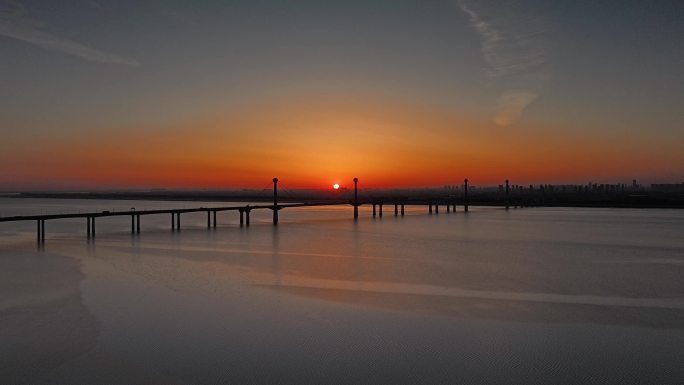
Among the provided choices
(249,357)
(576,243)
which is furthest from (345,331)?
(576,243)

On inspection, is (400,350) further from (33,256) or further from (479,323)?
(33,256)

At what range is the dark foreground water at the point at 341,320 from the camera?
793 cm

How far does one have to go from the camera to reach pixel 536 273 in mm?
17922

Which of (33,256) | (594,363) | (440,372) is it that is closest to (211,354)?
(440,372)

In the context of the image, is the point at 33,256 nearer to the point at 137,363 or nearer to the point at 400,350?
the point at 137,363

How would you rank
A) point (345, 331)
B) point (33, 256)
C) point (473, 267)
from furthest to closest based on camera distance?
point (33, 256) < point (473, 267) < point (345, 331)

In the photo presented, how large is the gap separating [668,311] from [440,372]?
722 centimetres

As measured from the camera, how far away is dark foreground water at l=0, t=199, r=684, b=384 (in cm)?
A: 793

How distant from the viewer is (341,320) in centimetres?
1109

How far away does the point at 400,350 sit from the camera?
886cm

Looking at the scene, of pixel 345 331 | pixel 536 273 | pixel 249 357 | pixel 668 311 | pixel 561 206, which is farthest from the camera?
pixel 561 206

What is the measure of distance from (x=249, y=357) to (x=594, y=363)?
564cm

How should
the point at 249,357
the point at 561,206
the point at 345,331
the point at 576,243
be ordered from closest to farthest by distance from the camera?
the point at 249,357 → the point at 345,331 → the point at 576,243 → the point at 561,206

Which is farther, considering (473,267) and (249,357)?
(473,267)
